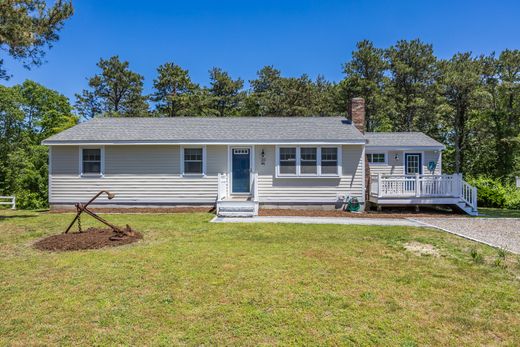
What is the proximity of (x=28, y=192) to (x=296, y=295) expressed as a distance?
2863 cm

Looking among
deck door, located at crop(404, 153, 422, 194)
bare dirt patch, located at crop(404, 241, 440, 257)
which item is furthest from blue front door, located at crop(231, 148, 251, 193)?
deck door, located at crop(404, 153, 422, 194)

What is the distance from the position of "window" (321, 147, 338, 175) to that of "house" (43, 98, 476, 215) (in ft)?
0.15

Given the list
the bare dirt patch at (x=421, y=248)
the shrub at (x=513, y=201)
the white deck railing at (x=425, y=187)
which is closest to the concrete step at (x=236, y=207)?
the white deck railing at (x=425, y=187)

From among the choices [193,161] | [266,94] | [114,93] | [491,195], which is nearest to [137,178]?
[193,161]

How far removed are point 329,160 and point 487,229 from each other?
19.9ft

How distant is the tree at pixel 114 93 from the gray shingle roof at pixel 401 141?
25918 mm

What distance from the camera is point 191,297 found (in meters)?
3.97

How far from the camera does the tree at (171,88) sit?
106 feet

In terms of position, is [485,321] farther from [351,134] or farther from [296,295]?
[351,134]

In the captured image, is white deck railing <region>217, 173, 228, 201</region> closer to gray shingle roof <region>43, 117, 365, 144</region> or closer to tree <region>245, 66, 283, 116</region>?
gray shingle roof <region>43, 117, 365, 144</region>

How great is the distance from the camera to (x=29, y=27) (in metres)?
10.2

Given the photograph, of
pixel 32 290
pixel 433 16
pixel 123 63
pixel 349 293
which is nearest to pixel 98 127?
pixel 32 290

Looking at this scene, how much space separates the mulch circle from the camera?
21.2ft

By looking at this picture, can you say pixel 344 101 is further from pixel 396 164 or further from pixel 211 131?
pixel 211 131
